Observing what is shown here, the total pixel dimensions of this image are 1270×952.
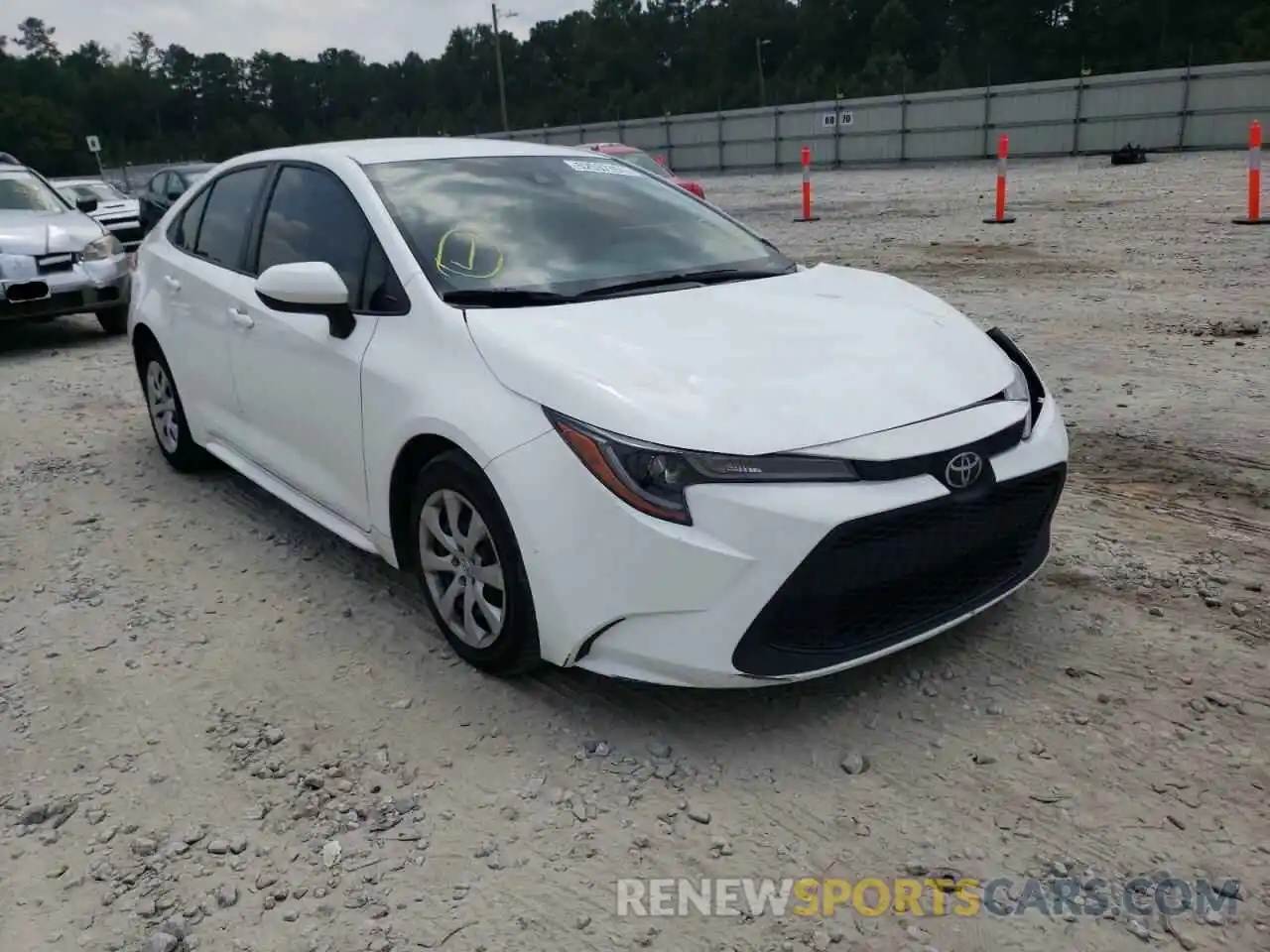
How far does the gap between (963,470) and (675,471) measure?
31.7 inches

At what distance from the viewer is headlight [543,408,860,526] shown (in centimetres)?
266

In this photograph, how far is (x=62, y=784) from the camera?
2953 mm

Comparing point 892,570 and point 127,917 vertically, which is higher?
point 892,570

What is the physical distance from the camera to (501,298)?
3.37 metres

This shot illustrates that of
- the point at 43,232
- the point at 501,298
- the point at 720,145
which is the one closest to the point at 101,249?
the point at 43,232

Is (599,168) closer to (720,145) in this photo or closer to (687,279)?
(687,279)

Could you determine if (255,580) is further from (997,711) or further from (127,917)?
(997,711)

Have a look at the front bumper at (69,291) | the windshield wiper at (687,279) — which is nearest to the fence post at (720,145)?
the front bumper at (69,291)

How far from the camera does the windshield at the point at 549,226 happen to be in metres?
3.54

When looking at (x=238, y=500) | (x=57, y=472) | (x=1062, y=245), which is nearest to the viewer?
(x=238, y=500)

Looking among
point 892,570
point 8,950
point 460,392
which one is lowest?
point 8,950

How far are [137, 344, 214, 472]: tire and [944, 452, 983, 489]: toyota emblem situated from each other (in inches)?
151

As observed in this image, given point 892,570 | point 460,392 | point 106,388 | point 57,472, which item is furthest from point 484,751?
point 106,388

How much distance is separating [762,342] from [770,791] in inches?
50.7
